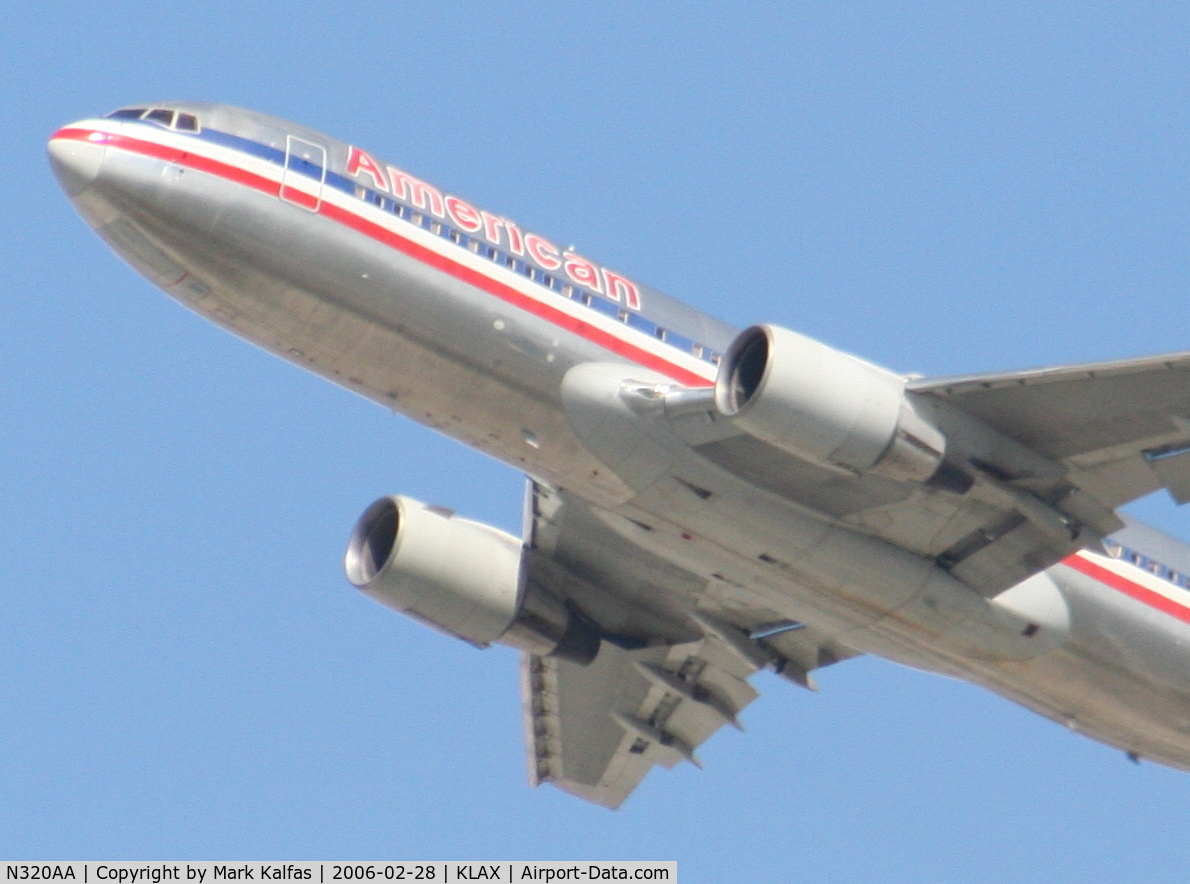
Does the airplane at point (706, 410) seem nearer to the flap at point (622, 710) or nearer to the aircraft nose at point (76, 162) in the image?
the aircraft nose at point (76, 162)

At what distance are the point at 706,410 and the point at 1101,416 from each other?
6.01m

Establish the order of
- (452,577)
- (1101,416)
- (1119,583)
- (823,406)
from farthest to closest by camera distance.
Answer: (452,577)
(1119,583)
(1101,416)
(823,406)

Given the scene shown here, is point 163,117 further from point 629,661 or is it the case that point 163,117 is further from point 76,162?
point 629,661

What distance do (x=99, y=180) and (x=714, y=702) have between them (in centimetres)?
1633

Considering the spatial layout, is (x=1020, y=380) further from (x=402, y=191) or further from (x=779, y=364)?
(x=402, y=191)

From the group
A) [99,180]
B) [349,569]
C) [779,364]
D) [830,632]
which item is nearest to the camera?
[779,364]

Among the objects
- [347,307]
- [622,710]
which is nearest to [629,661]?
[622,710]

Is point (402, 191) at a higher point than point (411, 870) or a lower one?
higher

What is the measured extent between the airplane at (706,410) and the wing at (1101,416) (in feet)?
0.15

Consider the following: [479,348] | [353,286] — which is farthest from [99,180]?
[479,348]

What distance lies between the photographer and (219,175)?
117 feet

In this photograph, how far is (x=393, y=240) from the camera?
118ft

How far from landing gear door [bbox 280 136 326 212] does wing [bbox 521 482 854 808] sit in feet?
23.1

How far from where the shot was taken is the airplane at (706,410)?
34.2 m
